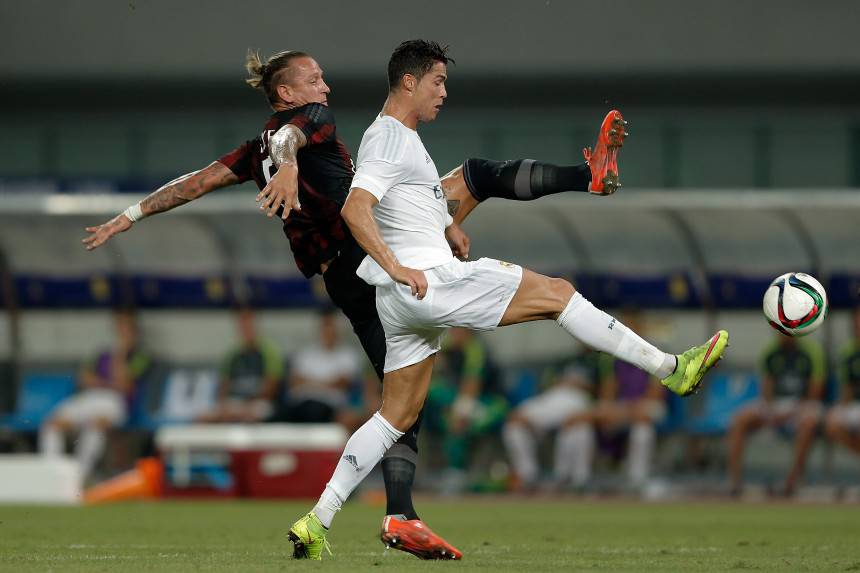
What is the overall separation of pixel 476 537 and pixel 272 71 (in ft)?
9.32

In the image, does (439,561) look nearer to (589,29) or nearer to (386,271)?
(386,271)

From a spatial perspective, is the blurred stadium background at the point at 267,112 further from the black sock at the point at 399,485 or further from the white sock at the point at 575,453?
the black sock at the point at 399,485

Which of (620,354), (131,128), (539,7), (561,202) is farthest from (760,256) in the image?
(131,128)

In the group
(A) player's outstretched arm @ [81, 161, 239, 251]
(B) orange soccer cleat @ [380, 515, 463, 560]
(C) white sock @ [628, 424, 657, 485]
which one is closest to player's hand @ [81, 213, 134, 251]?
(A) player's outstretched arm @ [81, 161, 239, 251]

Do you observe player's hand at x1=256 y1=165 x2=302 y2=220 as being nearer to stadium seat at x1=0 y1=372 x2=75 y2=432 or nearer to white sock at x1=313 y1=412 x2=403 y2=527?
white sock at x1=313 y1=412 x2=403 y2=527

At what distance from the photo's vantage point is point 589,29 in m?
19.8

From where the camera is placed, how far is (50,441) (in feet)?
46.1

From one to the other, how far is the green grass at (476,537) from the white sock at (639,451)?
47.2 inches

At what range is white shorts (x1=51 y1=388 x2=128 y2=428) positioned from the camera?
46.3ft

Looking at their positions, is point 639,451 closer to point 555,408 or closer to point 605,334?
point 555,408

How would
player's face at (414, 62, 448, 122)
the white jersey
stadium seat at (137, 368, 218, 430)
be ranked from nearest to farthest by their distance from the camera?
1. the white jersey
2. player's face at (414, 62, 448, 122)
3. stadium seat at (137, 368, 218, 430)

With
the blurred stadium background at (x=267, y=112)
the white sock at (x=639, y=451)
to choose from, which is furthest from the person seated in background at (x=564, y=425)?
the blurred stadium background at (x=267, y=112)

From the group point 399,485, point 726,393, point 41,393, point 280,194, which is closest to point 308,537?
point 399,485

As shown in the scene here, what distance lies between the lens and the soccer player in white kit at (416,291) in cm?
577
